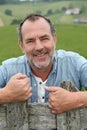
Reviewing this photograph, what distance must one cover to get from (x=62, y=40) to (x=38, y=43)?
97.2 feet

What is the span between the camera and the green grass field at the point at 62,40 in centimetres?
2750

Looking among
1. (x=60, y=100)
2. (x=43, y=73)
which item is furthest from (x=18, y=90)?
(x=43, y=73)

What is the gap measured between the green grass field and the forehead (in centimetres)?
2016

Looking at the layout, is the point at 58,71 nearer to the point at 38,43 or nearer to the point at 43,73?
the point at 43,73

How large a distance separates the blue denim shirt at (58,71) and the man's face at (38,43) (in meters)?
0.16

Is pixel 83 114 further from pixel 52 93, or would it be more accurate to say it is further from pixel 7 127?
pixel 7 127

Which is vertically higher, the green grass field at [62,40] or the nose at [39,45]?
the green grass field at [62,40]

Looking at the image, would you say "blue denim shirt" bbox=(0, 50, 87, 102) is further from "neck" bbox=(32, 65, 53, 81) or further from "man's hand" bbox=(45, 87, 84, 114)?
"man's hand" bbox=(45, 87, 84, 114)

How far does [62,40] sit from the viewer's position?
33.2 m

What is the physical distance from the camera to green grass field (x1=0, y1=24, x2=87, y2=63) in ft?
90.2

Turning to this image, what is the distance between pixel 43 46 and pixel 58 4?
11288cm

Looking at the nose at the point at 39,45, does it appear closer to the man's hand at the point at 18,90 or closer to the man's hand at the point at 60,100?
the man's hand at the point at 18,90

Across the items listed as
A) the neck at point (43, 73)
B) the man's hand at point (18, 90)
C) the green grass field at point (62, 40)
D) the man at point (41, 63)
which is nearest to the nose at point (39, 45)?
the man at point (41, 63)

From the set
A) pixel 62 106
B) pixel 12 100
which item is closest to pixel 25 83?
pixel 12 100
